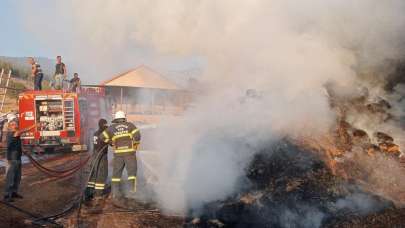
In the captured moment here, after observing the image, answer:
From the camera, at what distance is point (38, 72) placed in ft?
57.8

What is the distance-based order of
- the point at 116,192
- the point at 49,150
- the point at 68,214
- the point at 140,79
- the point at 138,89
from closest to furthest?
the point at 68,214 → the point at 116,192 → the point at 49,150 → the point at 140,79 → the point at 138,89

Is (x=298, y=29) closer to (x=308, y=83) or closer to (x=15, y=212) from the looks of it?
(x=308, y=83)

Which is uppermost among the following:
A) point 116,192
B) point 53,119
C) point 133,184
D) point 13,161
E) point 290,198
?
point 53,119

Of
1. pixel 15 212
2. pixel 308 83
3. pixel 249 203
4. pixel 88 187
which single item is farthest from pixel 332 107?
pixel 15 212

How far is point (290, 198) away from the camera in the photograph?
606cm

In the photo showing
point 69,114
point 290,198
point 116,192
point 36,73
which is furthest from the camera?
point 36,73

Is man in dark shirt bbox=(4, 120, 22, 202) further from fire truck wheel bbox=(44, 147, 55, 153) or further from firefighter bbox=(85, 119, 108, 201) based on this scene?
fire truck wheel bbox=(44, 147, 55, 153)

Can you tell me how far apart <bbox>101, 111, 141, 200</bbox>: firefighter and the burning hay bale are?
1.92 metres

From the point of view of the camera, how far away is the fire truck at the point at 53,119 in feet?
52.7

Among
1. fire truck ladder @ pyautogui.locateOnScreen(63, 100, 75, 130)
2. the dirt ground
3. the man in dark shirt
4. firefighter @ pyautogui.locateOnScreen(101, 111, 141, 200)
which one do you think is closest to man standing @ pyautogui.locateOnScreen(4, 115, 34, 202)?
the man in dark shirt

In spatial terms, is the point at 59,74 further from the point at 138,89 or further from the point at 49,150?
the point at 138,89

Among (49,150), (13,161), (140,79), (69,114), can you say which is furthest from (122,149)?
(140,79)

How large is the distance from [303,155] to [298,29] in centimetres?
283

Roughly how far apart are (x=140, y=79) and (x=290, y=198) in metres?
25.1
